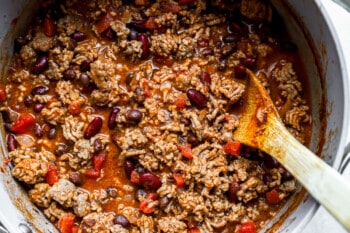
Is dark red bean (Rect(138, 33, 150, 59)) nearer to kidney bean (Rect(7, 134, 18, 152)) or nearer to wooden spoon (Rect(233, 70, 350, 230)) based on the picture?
wooden spoon (Rect(233, 70, 350, 230))

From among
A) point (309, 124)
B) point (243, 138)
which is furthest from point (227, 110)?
point (309, 124)

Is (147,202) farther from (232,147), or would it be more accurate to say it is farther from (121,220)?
(232,147)

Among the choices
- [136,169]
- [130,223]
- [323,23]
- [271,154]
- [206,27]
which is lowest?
[130,223]

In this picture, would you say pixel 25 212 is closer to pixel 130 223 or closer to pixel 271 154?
pixel 130 223

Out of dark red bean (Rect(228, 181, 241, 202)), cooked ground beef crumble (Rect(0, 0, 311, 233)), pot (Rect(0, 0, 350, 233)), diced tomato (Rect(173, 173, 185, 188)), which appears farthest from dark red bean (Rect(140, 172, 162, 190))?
pot (Rect(0, 0, 350, 233))

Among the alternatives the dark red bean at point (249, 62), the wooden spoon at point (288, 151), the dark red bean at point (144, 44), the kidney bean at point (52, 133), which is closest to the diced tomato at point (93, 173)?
the kidney bean at point (52, 133)

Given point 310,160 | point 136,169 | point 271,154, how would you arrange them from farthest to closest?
point 136,169 < point 271,154 < point 310,160

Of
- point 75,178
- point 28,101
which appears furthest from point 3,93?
point 75,178
